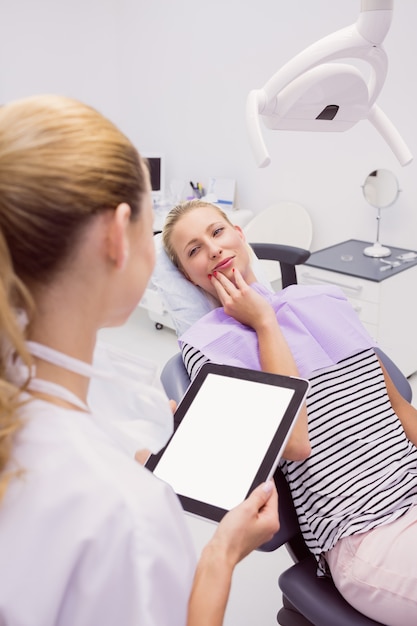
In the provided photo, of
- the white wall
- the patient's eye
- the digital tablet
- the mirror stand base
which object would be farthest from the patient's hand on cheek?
the white wall

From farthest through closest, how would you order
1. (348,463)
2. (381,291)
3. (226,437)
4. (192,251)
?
1. (381,291)
2. (192,251)
3. (348,463)
4. (226,437)

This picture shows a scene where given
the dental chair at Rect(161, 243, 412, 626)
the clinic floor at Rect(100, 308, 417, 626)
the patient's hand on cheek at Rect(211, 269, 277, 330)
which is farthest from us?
the clinic floor at Rect(100, 308, 417, 626)

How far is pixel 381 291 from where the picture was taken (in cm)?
239

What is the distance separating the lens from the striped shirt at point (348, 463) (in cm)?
119

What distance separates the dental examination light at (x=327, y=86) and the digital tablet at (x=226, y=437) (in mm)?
390

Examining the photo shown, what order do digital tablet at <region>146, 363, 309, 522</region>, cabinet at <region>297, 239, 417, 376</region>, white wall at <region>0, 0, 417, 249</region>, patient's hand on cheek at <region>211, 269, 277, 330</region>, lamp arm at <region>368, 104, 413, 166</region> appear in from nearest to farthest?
digital tablet at <region>146, 363, 309, 522</region>
lamp arm at <region>368, 104, 413, 166</region>
patient's hand on cheek at <region>211, 269, 277, 330</region>
cabinet at <region>297, 239, 417, 376</region>
white wall at <region>0, 0, 417, 249</region>

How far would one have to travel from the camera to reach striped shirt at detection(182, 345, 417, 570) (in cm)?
119

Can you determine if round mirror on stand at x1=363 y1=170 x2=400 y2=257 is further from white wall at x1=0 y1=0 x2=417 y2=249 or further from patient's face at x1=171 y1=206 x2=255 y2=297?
patient's face at x1=171 y1=206 x2=255 y2=297

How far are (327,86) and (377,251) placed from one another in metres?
1.64

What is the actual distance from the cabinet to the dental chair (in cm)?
94

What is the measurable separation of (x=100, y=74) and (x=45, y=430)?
3667mm

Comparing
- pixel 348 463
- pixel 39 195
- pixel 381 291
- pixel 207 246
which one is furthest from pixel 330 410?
pixel 381 291

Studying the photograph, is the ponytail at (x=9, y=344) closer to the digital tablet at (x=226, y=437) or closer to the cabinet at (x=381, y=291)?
the digital tablet at (x=226, y=437)

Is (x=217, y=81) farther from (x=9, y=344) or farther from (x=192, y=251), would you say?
(x=9, y=344)
